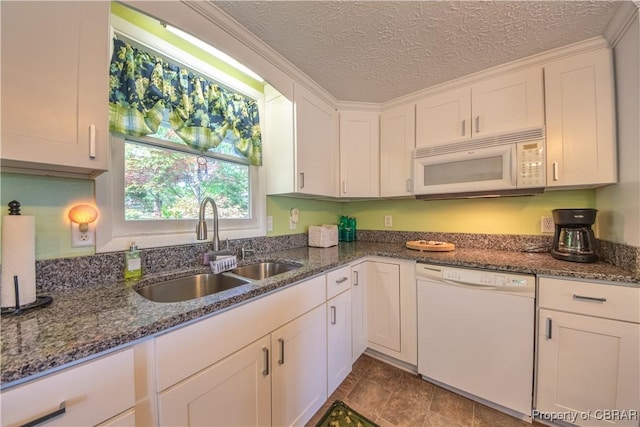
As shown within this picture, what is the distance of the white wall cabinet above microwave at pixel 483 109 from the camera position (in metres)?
1.51

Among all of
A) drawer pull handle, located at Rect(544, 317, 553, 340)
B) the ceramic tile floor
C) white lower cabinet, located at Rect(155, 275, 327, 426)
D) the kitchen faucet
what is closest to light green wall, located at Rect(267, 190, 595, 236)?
the kitchen faucet

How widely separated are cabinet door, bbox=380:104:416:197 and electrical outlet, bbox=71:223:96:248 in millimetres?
2009

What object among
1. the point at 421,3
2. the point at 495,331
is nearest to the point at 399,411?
the point at 495,331

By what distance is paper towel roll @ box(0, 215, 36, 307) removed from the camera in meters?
0.74

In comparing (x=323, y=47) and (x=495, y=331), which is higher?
(x=323, y=47)

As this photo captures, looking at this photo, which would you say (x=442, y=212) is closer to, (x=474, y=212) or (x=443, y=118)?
(x=474, y=212)

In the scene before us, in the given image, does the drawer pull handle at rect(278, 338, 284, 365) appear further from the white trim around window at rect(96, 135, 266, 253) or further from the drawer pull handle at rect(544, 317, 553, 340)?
the drawer pull handle at rect(544, 317, 553, 340)

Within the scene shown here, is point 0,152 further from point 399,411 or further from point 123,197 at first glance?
point 399,411

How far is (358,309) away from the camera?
176cm

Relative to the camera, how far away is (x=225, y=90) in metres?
1.64

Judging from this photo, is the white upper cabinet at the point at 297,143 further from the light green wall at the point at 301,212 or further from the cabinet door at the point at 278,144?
the light green wall at the point at 301,212

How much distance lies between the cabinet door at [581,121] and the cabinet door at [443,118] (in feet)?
1.48

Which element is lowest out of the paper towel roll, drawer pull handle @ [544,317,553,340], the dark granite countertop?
drawer pull handle @ [544,317,553,340]

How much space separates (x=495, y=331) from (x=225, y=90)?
238cm
